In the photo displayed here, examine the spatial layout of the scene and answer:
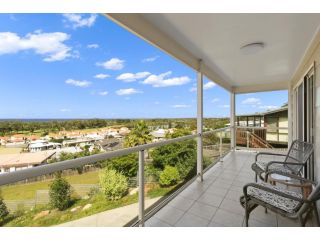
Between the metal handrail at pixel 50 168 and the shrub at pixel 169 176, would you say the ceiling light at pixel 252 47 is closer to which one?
the shrub at pixel 169 176

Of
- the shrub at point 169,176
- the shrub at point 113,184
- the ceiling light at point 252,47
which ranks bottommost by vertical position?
the shrub at point 169,176

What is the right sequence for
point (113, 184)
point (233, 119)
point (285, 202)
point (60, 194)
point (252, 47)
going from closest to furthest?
point (60, 194) < point (285, 202) < point (113, 184) < point (252, 47) < point (233, 119)

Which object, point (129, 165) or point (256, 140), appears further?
point (256, 140)

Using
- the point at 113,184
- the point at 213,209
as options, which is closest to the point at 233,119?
the point at 213,209

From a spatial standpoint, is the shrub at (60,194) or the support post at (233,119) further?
the support post at (233,119)

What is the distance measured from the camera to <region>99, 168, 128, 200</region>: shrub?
2107 millimetres

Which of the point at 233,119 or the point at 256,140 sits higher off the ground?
the point at 233,119

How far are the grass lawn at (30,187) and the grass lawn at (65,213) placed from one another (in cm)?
18

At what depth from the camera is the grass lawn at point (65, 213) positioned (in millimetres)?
1509

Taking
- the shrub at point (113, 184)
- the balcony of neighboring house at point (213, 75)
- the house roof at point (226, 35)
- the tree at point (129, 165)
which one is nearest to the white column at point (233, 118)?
the balcony of neighboring house at point (213, 75)

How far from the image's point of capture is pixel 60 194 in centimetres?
170

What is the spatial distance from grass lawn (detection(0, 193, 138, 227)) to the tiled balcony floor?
1.62 ft

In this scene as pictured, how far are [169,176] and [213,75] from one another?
3130 mm

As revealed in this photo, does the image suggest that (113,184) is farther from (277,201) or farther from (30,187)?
(277,201)
